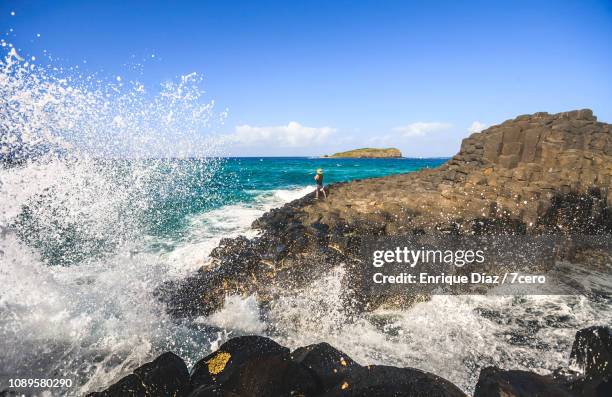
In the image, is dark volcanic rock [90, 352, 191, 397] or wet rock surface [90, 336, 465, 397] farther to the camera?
dark volcanic rock [90, 352, 191, 397]

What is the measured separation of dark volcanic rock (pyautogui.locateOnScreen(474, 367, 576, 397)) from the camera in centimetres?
268

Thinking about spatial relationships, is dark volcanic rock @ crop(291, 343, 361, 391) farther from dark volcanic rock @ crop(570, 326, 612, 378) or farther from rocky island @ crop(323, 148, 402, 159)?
rocky island @ crop(323, 148, 402, 159)

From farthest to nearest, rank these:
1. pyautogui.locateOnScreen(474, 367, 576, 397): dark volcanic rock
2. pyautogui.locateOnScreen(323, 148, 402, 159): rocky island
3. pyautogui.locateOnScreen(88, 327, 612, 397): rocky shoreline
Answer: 1. pyautogui.locateOnScreen(323, 148, 402, 159): rocky island
2. pyautogui.locateOnScreen(88, 327, 612, 397): rocky shoreline
3. pyautogui.locateOnScreen(474, 367, 576, 397): dark volcanic rock

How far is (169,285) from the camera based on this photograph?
7.44 m

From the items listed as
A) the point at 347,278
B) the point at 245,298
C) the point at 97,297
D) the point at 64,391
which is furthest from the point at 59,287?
the point at 347,278

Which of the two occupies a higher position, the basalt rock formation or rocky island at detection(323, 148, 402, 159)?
rocky island at detection(323, 148, 402, 159)

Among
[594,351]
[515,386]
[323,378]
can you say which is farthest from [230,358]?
[594,351]

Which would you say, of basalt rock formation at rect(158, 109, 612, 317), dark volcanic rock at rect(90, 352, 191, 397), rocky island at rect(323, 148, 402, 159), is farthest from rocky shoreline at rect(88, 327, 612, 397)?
rocky island at rect(323, 148, 402, 159)

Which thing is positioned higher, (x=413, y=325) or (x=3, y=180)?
(x=3, y=180)

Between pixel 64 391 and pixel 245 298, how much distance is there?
3.32 meters

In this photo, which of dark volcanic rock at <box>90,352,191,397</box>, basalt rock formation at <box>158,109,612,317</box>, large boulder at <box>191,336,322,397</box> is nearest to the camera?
large boulder at <box>191,336,322,397</box>

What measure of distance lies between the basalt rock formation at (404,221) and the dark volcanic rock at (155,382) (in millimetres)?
3233

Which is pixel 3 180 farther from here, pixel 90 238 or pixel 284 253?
pixel 284 253

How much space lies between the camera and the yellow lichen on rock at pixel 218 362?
3371 millimetres
